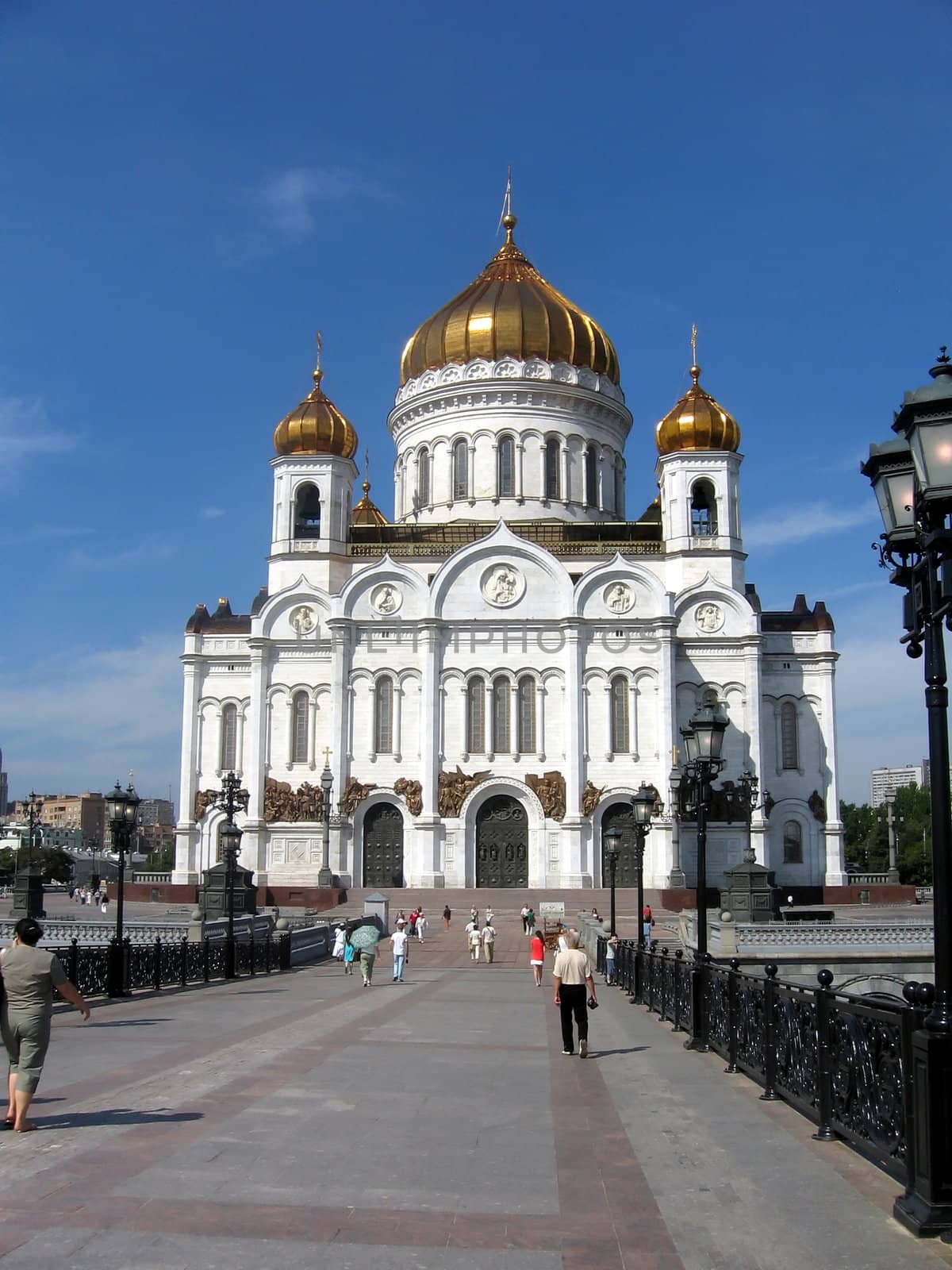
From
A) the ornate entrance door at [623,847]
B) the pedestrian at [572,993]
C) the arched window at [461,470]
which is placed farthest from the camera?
the arched window at [461,470]

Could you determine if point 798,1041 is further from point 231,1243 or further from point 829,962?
point 829,962

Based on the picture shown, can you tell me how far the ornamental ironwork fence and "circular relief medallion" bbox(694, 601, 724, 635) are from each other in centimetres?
3649

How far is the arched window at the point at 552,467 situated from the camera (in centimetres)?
5478

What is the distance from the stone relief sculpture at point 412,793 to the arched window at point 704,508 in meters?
14.8

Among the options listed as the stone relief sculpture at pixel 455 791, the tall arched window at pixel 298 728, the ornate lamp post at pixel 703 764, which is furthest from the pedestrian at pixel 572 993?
the tall arched window at pixel 298 728

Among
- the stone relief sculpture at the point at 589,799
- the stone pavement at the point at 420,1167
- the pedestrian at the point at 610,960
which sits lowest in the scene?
the pedestrian at the point at 610,960

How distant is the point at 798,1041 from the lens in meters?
9.38

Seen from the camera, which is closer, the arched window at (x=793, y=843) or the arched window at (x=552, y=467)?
the arched window at (x=793, y=843)

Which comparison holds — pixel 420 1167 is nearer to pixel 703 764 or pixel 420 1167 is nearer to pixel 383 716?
pixel 703 764

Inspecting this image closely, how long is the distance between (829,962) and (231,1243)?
22.9 meters

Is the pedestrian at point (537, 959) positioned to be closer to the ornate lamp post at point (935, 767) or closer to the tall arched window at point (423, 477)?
the ornate lamp post at point (935, 767)

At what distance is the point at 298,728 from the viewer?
49.6 m

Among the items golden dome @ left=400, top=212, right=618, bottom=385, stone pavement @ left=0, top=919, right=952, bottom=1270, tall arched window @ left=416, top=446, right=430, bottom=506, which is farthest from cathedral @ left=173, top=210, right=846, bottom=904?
stone pavement @ left=0, top=919, right=952, bottom=1270

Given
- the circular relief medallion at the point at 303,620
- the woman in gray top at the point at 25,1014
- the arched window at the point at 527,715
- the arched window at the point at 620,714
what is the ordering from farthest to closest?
the circular relief medallion at the point at 303,620, the arched window at the point at 527,715, the arched window at the point at 620,714, the woman in gray top at the point at 25,1014
